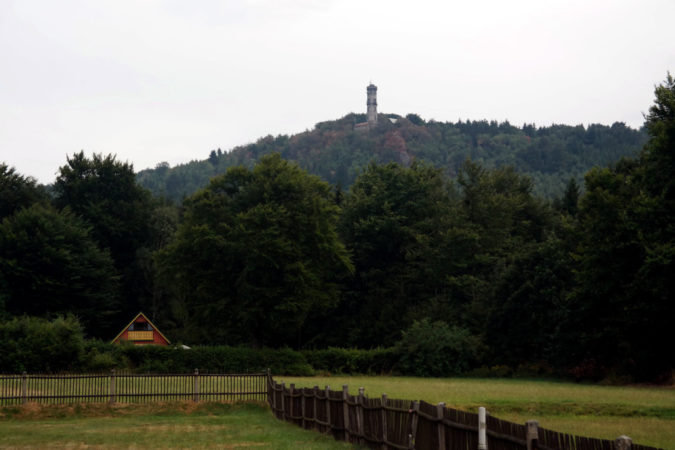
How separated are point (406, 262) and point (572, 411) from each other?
2182 inches

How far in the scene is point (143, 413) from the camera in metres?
33.5

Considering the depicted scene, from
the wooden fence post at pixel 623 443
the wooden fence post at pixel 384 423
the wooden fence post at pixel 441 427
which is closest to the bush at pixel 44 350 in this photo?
the wooden fence post at pixel 384 423

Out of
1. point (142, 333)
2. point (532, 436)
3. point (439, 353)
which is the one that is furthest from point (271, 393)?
point (142, 333)

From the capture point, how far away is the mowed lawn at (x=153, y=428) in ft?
70.9

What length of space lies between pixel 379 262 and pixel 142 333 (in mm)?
26194

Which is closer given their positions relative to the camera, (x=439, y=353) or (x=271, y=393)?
(x=271, y=393)

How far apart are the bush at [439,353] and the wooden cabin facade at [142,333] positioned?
77.6ft

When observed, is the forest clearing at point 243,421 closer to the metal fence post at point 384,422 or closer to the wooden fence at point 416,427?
the wooden fence at point 416,427

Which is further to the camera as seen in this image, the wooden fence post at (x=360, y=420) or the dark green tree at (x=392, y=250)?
the dark green tree at (x=392, y=250)

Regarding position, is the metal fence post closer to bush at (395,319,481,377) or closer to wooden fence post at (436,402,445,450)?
wooden fence post at (436,402,445,450)

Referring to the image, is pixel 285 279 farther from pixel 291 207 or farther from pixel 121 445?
pixel 121 445

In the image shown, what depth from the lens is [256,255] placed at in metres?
67.0

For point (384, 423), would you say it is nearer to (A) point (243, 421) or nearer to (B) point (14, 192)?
(A) point (243, 421)

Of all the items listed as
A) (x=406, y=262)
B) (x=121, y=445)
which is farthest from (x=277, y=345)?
(x=121, y=445)
